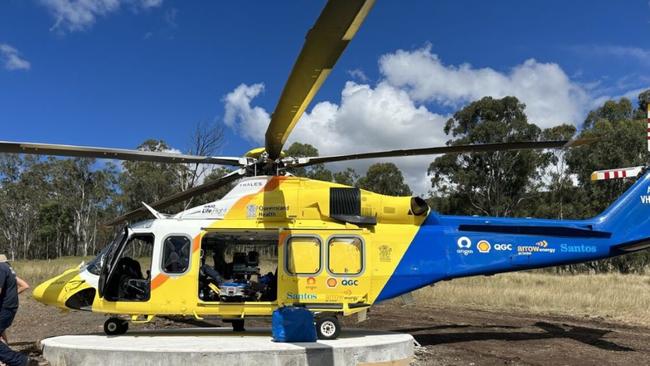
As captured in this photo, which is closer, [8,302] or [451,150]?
[8,302]

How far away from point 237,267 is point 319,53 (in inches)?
251

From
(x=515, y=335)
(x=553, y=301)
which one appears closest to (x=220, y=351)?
(x=515, y=335)

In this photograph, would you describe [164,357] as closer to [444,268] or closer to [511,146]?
[444,268]

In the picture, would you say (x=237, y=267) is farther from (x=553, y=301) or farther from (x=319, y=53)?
(x=553, y=301)

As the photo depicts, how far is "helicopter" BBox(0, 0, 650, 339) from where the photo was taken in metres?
8.79

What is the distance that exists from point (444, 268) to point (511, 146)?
2.73 metres

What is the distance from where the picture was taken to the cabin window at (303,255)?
893 centimetres

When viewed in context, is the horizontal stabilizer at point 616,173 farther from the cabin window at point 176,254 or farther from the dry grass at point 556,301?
the cabin window at point 176,254

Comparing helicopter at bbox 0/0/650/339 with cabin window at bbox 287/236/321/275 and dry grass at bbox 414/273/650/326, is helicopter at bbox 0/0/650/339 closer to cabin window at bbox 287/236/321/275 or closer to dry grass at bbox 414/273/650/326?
cabin window at bbox 287/236/321/275

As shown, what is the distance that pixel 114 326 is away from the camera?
916cm

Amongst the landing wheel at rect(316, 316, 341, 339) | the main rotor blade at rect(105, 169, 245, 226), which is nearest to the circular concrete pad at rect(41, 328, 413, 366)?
the landing wheel at rect(316, 316, 341, 339)

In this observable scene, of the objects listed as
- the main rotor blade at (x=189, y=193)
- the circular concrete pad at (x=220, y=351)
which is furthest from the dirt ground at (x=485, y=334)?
the main rotor blade at (x=189, y=193)

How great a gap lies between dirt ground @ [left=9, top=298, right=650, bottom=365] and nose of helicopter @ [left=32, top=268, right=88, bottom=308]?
110 cm

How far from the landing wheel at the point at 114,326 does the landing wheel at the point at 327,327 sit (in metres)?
3.67
